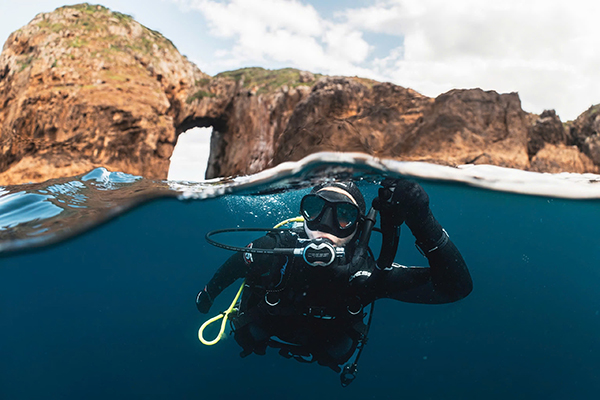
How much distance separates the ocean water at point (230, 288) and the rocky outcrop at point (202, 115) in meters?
0.65

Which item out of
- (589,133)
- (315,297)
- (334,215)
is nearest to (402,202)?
(334,215)

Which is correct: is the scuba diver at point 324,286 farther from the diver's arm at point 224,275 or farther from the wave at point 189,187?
the wave at point 189,187

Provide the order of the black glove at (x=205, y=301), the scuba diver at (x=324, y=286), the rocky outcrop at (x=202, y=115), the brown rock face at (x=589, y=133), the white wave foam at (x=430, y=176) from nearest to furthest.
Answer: the scuba diver at (x=324, y=286)
the black glove at (x=205, y=301)
the white wave foam at (x=430, y=176)
the rocky outcrop at (x=202, y=115)
the brown rock face at (x=589, y=133)

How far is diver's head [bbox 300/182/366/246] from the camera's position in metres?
4.13

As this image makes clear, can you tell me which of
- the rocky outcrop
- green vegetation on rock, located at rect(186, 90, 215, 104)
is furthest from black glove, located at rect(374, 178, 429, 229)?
green vegetation on rock, located at rect(186, 90, 215, 104)

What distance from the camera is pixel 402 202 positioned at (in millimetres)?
2766

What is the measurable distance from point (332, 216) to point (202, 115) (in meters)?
22.0

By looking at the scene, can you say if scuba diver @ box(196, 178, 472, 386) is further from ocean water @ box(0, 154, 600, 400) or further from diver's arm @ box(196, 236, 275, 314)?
ocean water @ box(0, 154, 600, 400)

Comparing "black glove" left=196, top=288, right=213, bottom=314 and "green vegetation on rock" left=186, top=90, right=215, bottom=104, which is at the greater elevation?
"green vegetation on rock" left=186, top=90, right=215, bottom=104

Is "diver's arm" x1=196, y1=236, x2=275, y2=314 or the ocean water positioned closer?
"diver's arm" x1=196, y1=236, x2=275, y2=314

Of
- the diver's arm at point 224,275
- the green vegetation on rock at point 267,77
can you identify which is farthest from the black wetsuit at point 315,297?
the green vegetation on rock at point 267,77

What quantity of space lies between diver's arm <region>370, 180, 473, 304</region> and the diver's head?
0.76 m

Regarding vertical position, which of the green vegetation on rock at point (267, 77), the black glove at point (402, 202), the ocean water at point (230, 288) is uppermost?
the green vegetation on rock at point (267, 77)

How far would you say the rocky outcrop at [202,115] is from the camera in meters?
7.54
